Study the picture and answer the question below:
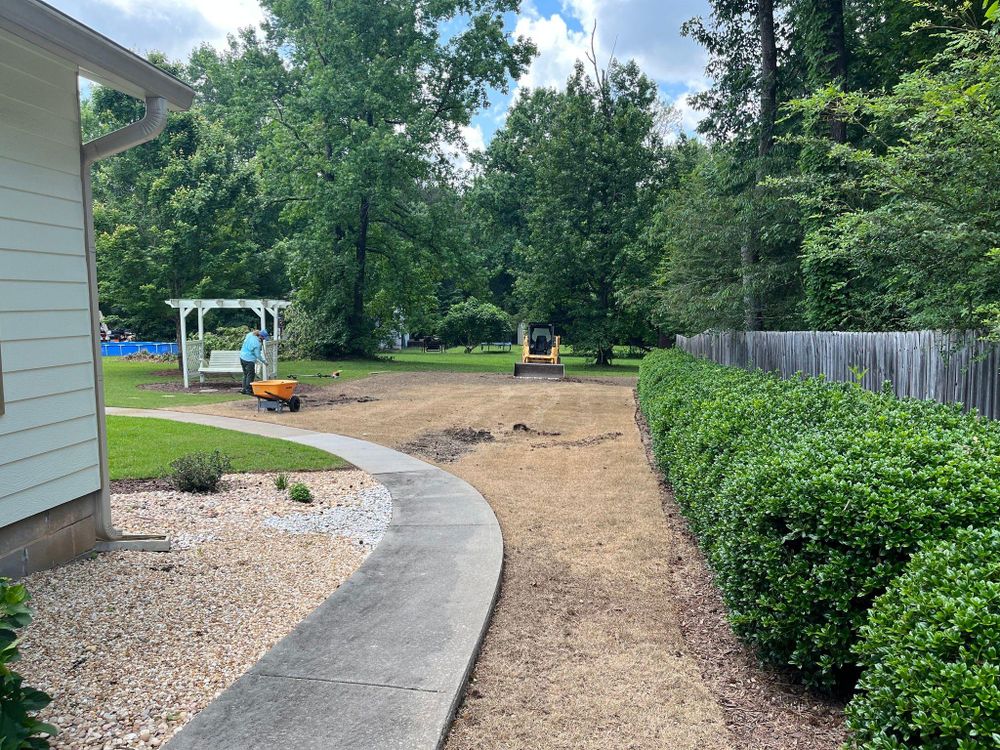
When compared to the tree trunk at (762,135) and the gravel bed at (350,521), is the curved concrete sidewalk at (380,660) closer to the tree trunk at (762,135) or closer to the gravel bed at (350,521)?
the gravel bed at (350,521)

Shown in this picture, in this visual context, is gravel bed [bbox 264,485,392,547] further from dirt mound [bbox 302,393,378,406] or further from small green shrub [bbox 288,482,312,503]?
dirt mound [bbox 302,393,378,406]

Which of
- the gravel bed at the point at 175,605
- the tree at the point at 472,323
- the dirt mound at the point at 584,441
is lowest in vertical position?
the dirt mound at the point at 584,441

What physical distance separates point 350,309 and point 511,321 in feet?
51.9

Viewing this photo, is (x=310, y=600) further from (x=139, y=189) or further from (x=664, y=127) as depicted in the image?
(x=664, y=127)

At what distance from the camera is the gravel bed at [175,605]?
9.39 ft

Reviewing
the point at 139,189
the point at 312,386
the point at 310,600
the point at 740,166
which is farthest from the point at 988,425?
the point at 139,189

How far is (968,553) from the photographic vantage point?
7.27 ft

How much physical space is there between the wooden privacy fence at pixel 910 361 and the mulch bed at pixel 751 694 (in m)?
2.54

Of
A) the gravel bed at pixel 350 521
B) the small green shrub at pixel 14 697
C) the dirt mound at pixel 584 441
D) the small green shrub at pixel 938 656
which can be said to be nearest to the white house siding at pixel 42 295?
the gravel bed at pixel 350 521

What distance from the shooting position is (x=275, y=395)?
1302 cm

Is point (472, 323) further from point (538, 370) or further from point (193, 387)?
point (193, 387)

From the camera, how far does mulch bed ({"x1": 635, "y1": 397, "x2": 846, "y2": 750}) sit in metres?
2.77

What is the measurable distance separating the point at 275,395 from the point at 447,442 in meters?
4.64

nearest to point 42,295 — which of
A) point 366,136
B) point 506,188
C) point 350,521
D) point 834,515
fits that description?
point 350,521
